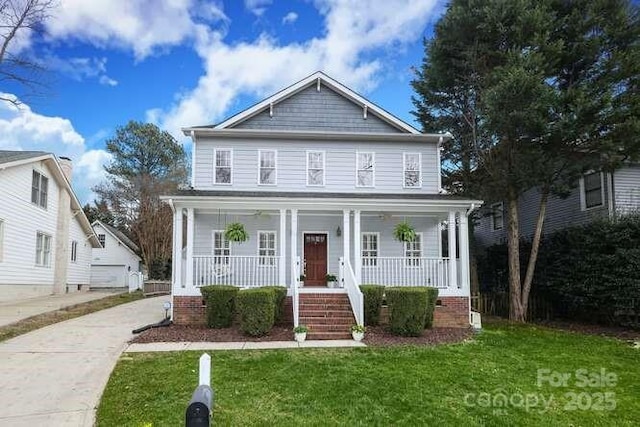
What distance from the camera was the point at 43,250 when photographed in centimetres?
2170

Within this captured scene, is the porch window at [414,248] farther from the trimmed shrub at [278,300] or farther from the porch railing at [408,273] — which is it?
the trimmed shrub at [278,300]

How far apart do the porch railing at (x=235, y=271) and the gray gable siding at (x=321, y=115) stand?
5.19 metres

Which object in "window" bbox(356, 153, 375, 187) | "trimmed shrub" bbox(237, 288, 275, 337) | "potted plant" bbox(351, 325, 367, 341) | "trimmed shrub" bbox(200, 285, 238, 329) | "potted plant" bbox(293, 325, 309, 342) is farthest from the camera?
"window" bbox(356, 153, 375, 187)

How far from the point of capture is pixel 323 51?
18031 mm

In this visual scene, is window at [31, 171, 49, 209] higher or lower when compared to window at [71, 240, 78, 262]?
higher

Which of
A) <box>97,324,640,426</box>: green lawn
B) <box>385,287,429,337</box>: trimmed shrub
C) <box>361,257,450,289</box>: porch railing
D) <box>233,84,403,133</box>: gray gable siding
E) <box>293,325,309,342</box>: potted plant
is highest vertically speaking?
<box>233,84,403,133</box>: gray gable siding

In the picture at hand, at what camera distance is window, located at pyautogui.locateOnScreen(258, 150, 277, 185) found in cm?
1623

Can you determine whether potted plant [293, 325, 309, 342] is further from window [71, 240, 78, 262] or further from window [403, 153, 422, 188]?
window [71, 240, 78, 262]

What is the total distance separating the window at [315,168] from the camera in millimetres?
16375

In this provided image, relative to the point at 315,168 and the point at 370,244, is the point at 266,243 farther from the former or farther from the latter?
the point at 370,244

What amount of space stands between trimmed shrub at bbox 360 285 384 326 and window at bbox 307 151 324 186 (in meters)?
4.89

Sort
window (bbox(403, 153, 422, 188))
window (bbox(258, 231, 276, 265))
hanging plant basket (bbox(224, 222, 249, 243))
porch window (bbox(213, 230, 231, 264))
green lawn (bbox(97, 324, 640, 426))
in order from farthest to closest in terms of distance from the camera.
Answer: window (bbox(403, 153, 422, 188)) < window (bbox(258, 231, 276, 265)) < porch window (bbox(213, 230, 231, 264)) < hanging plant basket (bbox(224, 222, 249, 243)) < green lawn (bbox(97, 324, 640, 426))

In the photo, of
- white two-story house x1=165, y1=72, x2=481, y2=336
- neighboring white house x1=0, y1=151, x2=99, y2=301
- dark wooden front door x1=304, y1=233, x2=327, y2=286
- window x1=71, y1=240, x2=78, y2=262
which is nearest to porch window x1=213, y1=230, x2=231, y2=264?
white two-story house x1=165, y1=72, x2=481, y2=336

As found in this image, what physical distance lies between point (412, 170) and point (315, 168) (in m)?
3.41
